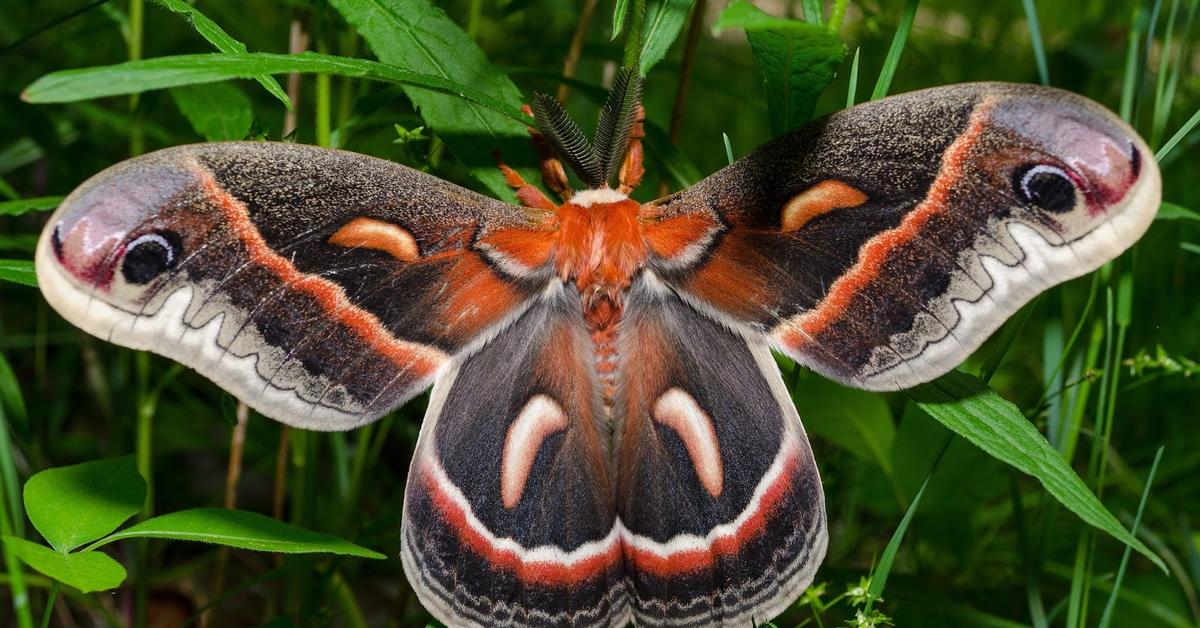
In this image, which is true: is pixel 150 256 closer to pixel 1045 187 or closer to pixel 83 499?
pixel 83 499

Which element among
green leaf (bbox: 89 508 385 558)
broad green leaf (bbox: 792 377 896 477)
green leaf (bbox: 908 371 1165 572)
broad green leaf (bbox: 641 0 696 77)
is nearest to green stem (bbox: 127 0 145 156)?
green leaf (bbox: 89 508 385 558)

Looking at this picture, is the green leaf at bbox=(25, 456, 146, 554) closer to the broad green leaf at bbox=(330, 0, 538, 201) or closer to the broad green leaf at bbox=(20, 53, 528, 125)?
the broad green leaf at bbox=(20, 53, 528, 125)

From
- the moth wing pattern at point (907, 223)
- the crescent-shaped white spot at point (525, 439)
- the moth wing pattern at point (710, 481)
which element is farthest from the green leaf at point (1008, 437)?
the crescent-shaped white spot at point (525, 439)

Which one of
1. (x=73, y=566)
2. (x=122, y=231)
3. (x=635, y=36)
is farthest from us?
(x=635, y=36)

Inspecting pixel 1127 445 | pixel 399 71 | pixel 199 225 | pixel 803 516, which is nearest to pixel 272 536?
pixel 199 225

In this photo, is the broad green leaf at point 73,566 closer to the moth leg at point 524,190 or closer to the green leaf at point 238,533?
the green leaf at point 238,533

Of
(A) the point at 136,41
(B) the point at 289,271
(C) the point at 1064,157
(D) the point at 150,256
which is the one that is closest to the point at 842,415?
(C) the point at 1064,157
